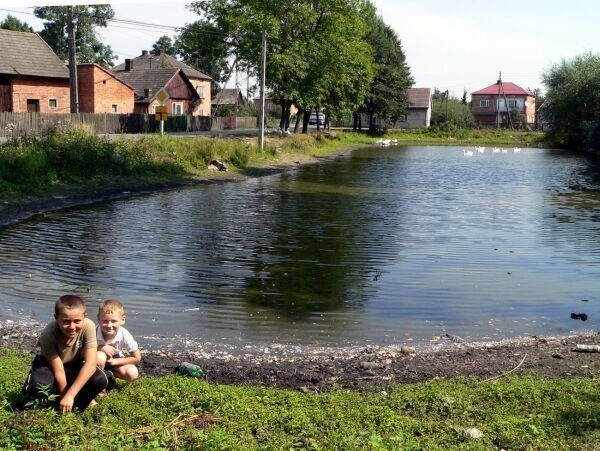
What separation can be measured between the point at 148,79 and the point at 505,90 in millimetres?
80852

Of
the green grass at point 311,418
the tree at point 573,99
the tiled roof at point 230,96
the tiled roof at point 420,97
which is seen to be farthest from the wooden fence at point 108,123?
A: the tiled roof at point 420,97

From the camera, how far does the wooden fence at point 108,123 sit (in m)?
28.6

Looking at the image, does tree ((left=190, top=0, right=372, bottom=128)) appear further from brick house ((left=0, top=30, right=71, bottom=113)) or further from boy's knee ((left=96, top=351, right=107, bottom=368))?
boy's knee ((left=96, top=351, right=107, bottom=368))

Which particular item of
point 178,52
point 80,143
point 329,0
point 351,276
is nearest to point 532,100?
point 178,52

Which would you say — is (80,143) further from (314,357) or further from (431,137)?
(431,137)

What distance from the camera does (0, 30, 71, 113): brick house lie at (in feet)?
146

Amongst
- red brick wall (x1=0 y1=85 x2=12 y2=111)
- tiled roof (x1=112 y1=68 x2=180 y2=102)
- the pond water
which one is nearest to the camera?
the pond water

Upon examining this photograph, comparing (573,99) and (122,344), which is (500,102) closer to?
(573,99)

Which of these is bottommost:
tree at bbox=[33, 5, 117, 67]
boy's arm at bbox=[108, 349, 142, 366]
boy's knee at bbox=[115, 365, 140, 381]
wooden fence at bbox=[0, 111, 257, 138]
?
boy's knee at bbox=[115, 365, 140, 381]

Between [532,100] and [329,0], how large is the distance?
91.6 meters

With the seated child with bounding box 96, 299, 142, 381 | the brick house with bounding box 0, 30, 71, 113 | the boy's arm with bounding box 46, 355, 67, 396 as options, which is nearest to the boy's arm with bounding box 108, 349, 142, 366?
the seated child with bounding box 96, 299, 142, 381

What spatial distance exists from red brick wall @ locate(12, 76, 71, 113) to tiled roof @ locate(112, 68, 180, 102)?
53.3 feet

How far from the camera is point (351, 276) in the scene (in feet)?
39.9

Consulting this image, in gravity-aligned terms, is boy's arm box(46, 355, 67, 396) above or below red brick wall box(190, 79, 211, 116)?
below
